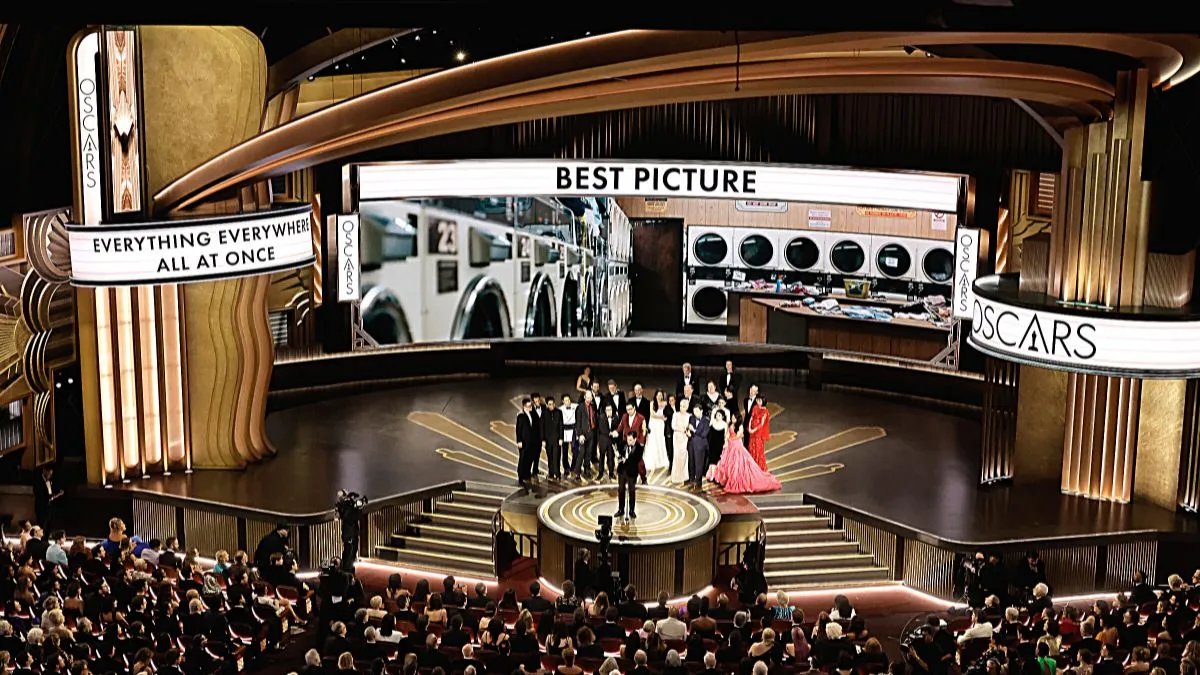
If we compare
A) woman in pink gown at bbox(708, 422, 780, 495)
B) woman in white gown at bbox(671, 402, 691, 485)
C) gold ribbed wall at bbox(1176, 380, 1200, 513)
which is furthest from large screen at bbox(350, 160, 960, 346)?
gold ribbed wall at bbox(1176, 380, 1200, 513)

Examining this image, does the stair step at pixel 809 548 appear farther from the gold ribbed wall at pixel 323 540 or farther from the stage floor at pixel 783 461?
the gold ribbed wall at pixel 323 540

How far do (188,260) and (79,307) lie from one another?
188 cm

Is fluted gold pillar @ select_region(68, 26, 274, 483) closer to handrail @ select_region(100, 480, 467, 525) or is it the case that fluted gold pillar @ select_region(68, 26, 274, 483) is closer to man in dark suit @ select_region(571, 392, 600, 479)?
handrail @ select_region(100, 480, 467, 525)

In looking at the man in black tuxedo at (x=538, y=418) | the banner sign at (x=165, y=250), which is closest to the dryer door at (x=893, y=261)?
the man in black tuxedo at (x=538, y=418)

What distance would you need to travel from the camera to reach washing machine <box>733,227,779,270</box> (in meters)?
22.1

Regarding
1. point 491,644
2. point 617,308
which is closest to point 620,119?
point 617,308

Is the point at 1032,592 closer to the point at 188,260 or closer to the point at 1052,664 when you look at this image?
the point at 1052,664

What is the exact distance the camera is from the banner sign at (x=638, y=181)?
65.1 feet

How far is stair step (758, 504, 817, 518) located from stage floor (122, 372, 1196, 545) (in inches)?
10.6

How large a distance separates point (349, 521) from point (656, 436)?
400 cm

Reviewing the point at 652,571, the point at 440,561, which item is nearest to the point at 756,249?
the point at 440,561

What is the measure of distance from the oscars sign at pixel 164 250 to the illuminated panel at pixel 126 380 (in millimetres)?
1297

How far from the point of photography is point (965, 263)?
1911 cm

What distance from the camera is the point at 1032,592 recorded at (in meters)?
13.1
